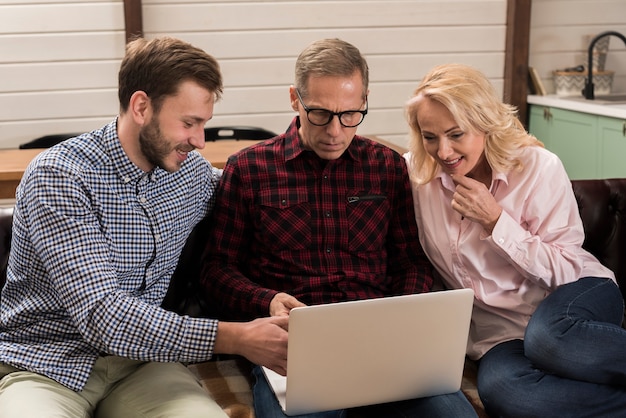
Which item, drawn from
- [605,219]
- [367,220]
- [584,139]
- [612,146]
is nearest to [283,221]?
[367,220]

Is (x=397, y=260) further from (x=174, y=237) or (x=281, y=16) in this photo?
(x=281, y=16)

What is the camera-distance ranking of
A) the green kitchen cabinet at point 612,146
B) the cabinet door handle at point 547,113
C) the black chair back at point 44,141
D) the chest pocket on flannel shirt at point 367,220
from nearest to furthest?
the chest pocket on flannel shirt at point 367,220 → the black chair back at point 44,141 → the green kitchen cabinet at point 612,146 → the cabinet door handle at point 547,113

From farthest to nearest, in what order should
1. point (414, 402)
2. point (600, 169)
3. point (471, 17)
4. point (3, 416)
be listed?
point (471, 17) → point (600, 169) → point (414, 402) → point (3, 416)

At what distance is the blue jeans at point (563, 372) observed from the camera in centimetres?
193

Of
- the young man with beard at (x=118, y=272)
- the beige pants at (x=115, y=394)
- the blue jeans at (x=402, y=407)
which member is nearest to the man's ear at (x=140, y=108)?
the young man with beard at (x=118, y=272)

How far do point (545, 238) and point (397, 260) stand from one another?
40 centimetres

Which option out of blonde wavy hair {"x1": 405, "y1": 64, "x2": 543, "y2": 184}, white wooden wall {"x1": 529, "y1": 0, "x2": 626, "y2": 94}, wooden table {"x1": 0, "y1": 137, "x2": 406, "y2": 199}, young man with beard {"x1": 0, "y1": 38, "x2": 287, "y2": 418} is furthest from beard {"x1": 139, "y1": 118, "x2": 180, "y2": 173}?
white wooden wall {"x1": 529, "y1": 0, "x2": 626, "y2": 94}

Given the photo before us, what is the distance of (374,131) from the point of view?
5121mm

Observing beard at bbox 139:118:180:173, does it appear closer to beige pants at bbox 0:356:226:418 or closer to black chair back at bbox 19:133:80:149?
beige pants at bbox 0:356:226:418

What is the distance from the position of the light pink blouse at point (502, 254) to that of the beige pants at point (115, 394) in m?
0.77

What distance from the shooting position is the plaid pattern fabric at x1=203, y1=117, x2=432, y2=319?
2123 millimetres

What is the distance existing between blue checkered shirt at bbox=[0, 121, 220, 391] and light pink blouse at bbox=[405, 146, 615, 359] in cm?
71

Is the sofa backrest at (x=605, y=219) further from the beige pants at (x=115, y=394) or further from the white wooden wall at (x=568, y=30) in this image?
the white wooden wall at (x=568, y=30)

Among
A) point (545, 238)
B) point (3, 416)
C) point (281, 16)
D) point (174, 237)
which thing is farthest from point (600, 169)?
point (3, 416)
